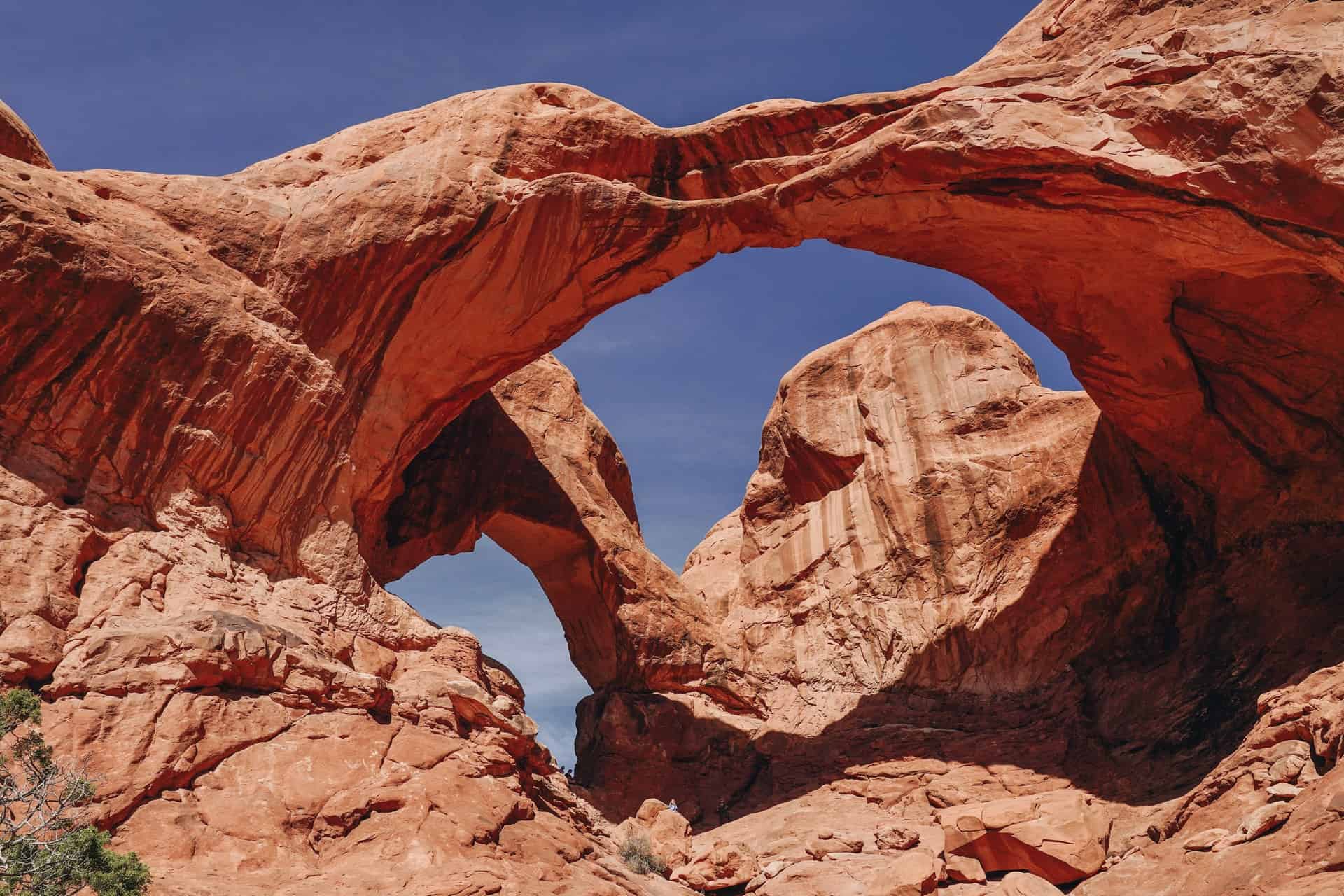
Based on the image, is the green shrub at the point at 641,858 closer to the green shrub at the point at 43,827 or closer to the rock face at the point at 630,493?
the rock face at the point at 630,493

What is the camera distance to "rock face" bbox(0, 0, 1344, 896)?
14.9 metres

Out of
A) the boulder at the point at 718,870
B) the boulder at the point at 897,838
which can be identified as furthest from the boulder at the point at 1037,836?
the boulder at the point at 718,870

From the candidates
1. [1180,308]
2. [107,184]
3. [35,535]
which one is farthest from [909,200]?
Result: [35,535]

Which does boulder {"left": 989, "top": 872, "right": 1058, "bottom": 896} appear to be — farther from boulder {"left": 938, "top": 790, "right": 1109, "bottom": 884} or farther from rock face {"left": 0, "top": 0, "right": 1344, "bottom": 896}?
boulder {"left": 938, "top": 790, "right": 1109, "bottom": 884}

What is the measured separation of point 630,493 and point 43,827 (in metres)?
17.6

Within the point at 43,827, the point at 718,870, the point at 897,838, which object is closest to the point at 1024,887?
the point at 897,838

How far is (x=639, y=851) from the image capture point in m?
18.0

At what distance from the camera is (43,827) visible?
11.8 metres

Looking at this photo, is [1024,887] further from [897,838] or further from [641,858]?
[641,858]

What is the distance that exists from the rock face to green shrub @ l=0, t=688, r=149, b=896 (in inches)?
25.9

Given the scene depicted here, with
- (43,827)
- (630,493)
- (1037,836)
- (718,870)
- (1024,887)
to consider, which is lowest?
(1024,887)

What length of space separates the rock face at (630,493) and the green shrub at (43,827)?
657mm

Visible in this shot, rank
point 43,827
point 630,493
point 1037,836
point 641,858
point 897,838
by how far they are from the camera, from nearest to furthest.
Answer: point 43,827 → point 1037,836 → point 641,858 → point 897,838 → point 630,493

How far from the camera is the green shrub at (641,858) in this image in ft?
57.6
